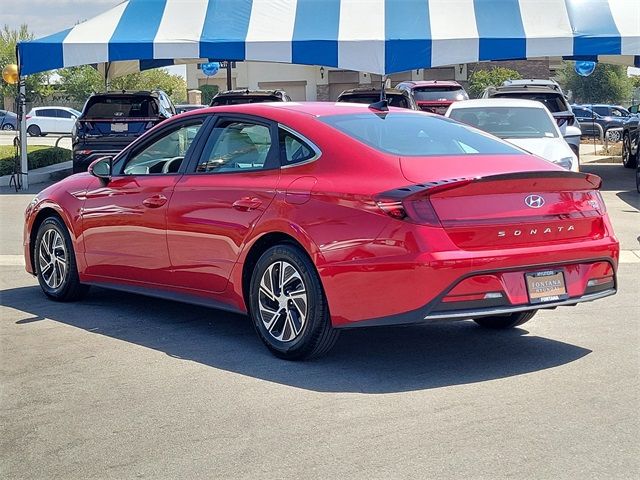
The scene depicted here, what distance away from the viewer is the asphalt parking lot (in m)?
4.76

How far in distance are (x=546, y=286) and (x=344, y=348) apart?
1465 mm

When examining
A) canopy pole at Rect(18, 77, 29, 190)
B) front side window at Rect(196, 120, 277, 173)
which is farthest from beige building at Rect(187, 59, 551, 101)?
front side window at Rect(196, 120, 277, 173)

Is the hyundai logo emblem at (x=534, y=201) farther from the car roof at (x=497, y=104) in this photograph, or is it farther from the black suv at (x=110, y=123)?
the black suv at (x=110, y=123)

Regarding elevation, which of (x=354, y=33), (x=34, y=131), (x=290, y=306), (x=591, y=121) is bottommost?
(x=34, y=131)

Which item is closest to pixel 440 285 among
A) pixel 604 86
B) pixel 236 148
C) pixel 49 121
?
pixel 236 148

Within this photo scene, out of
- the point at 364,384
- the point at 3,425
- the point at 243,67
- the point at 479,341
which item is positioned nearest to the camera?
the point at 3,425

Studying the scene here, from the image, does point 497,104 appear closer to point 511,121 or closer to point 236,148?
point 511,121

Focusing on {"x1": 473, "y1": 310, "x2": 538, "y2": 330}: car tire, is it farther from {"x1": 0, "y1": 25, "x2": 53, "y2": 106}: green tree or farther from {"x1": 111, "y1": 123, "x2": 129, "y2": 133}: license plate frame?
{"x1": 0, "y1": 25, "x2": 53, "y2": 106}: green tree

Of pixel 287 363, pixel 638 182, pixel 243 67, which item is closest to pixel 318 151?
pixel 287 363

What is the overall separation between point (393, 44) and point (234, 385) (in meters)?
14.6

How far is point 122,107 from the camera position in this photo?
20.0m

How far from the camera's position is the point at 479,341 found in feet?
23.5

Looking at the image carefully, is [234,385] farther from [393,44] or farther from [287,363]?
[393,44]

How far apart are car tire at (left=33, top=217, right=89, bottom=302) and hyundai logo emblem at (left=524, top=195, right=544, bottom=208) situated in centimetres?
400
